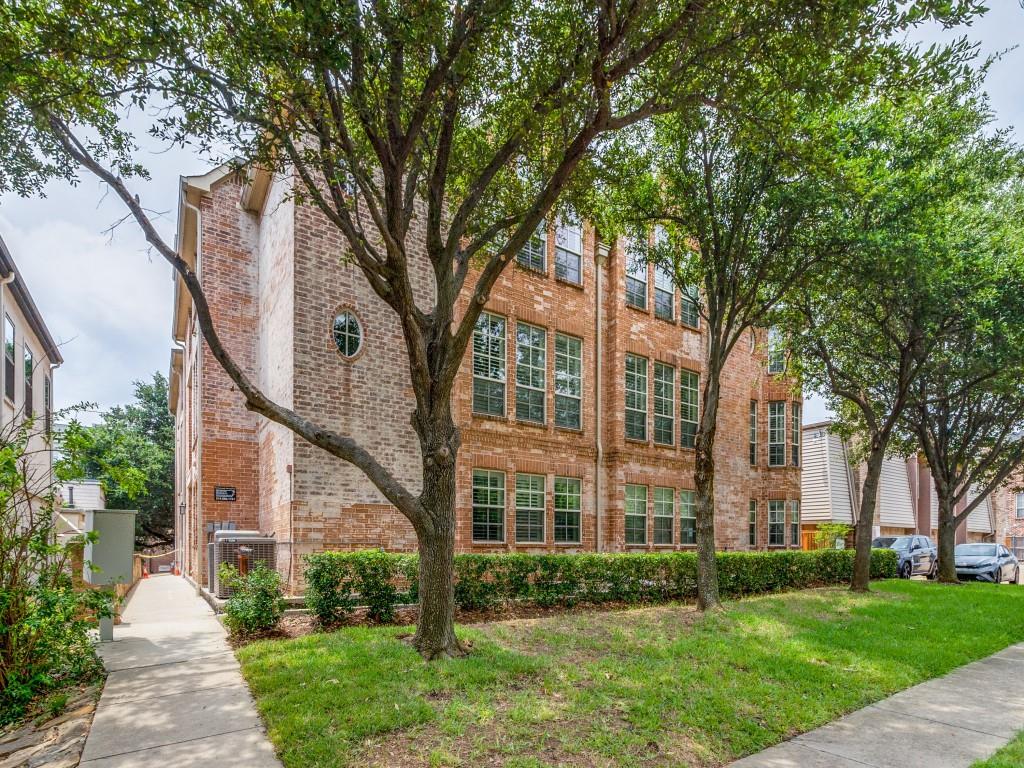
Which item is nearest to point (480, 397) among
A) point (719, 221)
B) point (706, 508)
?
point (706, 508)

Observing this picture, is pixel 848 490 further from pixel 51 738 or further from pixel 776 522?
pixel 51 738

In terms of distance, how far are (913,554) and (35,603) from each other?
24.9 meters

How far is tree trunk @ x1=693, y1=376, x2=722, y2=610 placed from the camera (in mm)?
10297

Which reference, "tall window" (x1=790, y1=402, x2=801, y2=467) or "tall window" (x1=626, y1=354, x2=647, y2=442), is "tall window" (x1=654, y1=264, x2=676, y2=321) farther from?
"tall window" (x1=790, y1=402, x2=801, y2=467)

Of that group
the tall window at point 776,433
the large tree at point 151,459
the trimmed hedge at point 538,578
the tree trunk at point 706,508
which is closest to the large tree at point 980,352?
the tall window at point 776,433

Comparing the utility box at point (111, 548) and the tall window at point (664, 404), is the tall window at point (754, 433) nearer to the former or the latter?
the tall window at point (664, 404)

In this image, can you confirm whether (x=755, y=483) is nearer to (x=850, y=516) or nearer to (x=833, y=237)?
(x=833, y=237)

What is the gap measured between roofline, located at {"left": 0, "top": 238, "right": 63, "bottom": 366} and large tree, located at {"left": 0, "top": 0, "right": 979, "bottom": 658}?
20.4 ft

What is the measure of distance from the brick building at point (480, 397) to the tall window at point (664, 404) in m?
0.05

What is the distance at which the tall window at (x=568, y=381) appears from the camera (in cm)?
1456

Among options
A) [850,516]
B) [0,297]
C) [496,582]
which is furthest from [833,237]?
[850,516]

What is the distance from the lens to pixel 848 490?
93.0 ft

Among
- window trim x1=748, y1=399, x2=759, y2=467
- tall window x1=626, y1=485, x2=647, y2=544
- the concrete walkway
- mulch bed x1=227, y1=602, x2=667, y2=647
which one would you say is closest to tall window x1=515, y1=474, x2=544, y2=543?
tall window x1=626, y1=485, x2=647, y2=544

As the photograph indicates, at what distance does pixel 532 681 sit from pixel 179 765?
9.85ft
